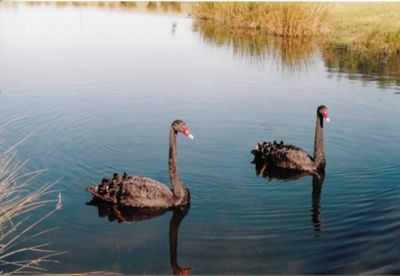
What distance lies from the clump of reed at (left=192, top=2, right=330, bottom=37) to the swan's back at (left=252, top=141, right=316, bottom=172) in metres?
11.5

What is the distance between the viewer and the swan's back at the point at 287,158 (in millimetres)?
7730

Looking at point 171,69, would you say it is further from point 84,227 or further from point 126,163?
point 84,227

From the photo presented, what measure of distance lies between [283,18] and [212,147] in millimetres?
11964

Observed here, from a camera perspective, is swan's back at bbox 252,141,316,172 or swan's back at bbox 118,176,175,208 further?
swan's back at bbox 252,141,316,172

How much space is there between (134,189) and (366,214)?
2495mm

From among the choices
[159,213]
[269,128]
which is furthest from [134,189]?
[269,128]

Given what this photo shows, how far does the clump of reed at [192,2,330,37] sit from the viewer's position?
1880 centimetres

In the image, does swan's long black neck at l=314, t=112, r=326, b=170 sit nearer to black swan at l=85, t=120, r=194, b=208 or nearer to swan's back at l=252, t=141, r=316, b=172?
swan's back at l=252, t=141, r=316, b=172

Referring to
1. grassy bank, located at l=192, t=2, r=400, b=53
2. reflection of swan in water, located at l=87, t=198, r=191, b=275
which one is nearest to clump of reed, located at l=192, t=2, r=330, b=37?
grassy bank, located at l=192, t=2, r=400, b=53

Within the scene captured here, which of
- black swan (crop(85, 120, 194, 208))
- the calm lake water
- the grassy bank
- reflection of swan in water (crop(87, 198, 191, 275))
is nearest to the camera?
the calm lake water

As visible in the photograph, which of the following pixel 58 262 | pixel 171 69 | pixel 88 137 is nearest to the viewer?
pixel 58 262

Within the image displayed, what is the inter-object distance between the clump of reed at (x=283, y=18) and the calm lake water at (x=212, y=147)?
99.3 inches

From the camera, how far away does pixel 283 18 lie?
1938cm

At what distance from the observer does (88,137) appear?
348 inches
